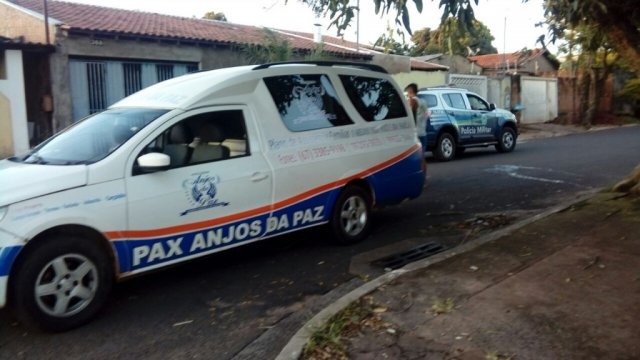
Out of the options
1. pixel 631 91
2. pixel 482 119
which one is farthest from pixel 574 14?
pixel 631 91

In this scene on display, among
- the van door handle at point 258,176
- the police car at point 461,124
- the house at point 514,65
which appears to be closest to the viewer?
the van door handle at point 258,176

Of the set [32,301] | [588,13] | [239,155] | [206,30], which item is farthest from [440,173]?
[206,30]

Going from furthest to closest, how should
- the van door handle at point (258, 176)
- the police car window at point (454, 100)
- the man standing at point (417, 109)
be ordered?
the police car window at point (454, 100) → the man standing at point (417, 109) → the van door handle at point (258, 176)

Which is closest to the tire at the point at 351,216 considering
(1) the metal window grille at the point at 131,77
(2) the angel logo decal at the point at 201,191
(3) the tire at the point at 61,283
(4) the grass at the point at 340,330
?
(2) the angel logo decal at the point at 201,191

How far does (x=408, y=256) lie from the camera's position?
613cm

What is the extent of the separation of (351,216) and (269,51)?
11627 mm

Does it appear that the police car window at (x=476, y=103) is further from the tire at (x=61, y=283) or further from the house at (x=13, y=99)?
the tire at (x=61, y=283)

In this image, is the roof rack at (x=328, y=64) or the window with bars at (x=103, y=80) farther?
the window with bars at (x=103, y=80)

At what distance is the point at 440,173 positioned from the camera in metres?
12.1

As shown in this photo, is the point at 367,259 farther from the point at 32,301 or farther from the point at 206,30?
the point at 206,30

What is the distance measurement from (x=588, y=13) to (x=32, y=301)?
5.69 meters

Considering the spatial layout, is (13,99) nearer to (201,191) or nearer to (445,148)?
(445,148)

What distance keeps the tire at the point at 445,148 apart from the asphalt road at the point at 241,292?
4.46 m

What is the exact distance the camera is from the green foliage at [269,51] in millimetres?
17203
